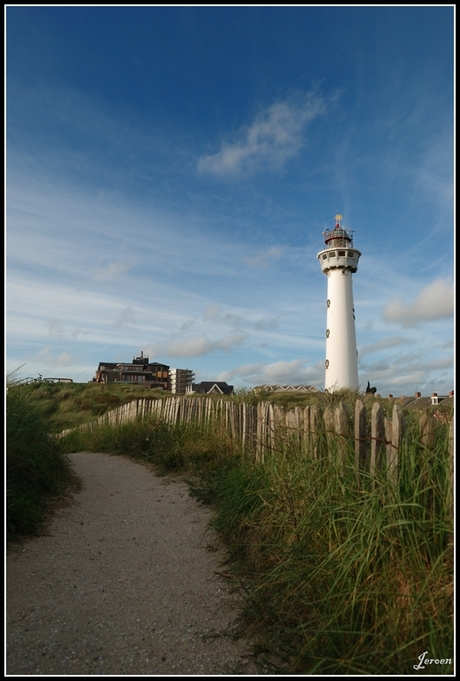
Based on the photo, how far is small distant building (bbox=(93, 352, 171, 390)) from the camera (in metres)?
54.7

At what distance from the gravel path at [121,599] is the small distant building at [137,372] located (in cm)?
Answer: 4771

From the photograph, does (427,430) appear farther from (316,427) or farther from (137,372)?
(137,372)

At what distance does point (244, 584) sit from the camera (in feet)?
11.7

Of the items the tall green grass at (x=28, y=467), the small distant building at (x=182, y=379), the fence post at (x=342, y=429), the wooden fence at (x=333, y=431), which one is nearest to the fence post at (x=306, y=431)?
the wooden fence at (x=333, y=431)

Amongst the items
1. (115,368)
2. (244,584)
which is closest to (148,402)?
(244,584)

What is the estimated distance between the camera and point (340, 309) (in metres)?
25.8

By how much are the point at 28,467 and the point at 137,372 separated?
52.9 m

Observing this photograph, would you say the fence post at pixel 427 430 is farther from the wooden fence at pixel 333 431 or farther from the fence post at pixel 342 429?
the fence post at pixel 342 429

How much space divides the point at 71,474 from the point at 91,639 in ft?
14.8

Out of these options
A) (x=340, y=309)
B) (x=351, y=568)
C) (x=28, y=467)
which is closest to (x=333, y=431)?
(x=351, y=568)

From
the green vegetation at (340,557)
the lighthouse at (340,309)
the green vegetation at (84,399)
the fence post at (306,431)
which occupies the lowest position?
the green vegetation at (84,399)

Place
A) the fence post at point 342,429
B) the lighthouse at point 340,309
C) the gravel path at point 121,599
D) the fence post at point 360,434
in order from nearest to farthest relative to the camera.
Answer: the gravel path at point 121,599, the fence post at point 360,434, the fence post at point 342,429, the lighthouse at point 340,309

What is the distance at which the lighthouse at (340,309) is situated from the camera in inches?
977

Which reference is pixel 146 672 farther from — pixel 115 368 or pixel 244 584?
pixel 115 368
